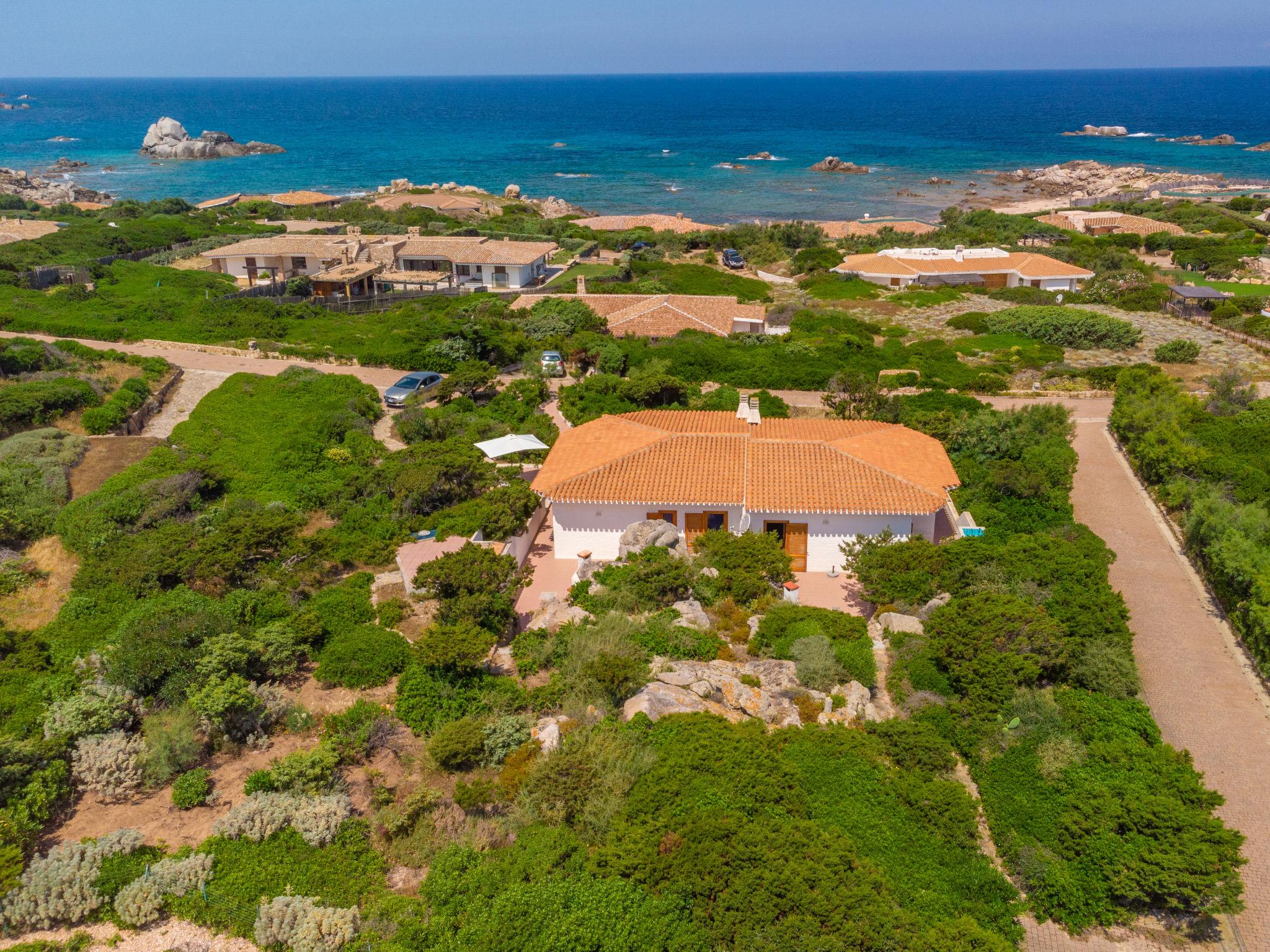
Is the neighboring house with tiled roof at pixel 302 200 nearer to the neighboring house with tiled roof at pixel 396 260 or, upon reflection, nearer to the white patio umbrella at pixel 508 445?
the neighboring house with tiled roof at pixel 396 260

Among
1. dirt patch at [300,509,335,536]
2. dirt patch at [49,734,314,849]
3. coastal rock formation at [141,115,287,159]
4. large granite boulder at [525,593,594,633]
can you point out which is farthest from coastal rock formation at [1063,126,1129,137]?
dirt patch at [49,734,314,849]

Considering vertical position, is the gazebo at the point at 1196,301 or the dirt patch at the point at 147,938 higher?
the gazebo at the point at 1196,301

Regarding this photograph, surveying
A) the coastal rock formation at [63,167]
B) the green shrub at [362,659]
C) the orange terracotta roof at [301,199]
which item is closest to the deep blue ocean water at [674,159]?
the coastal rock formation at [63,167]

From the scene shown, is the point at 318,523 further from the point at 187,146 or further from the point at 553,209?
the point at 187,146

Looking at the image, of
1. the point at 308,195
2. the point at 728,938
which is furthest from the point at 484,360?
the point at 308,195

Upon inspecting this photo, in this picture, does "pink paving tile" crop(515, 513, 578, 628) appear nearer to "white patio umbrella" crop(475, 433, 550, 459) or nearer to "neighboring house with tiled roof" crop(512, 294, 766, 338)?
"white patio umbrella" crop(475, 433, 550, 459)
